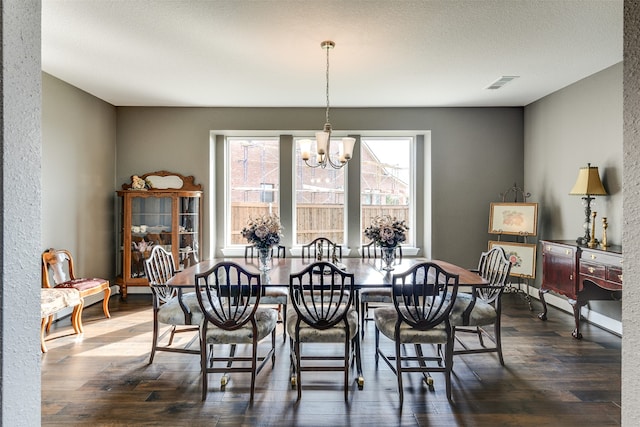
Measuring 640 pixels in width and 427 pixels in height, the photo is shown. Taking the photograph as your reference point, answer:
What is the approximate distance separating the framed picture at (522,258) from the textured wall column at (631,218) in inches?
156

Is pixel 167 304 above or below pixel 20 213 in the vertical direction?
below

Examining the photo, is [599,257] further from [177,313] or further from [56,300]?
[56,300]

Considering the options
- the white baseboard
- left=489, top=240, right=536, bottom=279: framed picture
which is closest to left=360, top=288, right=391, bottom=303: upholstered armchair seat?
left=489, top=240, right=536, bottom=279: framed picture

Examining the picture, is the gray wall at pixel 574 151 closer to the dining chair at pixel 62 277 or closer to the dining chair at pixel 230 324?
the dining chair at pixel 230 324

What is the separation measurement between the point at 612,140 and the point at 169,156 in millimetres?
5364

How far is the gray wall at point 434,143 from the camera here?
5.48m

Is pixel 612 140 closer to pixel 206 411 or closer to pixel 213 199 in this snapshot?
pixel 206 411

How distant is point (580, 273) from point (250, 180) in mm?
4295

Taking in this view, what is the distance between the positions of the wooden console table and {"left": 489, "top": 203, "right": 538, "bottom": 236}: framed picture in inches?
26.5

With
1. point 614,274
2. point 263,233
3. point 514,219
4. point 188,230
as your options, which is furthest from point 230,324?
point 514,219

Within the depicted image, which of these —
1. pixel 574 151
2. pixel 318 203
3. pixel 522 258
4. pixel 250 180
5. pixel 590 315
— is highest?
pixel 574 151

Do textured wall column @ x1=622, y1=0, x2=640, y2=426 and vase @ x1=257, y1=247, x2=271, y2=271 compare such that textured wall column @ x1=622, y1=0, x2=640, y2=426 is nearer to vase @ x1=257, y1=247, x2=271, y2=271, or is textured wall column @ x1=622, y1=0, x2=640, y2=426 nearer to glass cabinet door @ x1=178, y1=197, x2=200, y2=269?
vase @ x1=257, y1=247, x2=271, y2=271

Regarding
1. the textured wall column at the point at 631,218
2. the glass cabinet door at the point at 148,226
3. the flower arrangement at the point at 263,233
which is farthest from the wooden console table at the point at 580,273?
the glass cabinet door at the point at 148,226

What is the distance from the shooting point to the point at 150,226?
514cm
